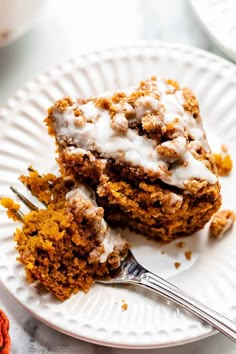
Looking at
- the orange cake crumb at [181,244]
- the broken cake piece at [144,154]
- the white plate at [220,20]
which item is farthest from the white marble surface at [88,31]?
the orange cake crumb at [181,244]

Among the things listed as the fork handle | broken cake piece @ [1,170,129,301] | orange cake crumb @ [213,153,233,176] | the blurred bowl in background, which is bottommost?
the fork handle

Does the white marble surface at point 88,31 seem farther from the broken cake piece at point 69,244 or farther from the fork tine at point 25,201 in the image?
the broken cake piece at point 69,244

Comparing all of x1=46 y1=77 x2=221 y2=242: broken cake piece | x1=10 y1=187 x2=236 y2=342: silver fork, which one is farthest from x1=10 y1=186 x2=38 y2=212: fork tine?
x1=46 y1=77 x2=221 y2=242: broken cake piece

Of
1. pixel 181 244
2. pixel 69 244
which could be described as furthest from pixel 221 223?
pixel 69 244

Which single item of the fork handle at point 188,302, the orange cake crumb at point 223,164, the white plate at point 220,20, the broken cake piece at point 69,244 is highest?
the white plate at point 220,20

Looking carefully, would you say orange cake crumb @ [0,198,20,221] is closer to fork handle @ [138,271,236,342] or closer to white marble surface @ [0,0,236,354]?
fork handle @ [138,271,236,342]

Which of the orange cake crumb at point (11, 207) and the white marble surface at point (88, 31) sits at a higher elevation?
the white marble surface at point (88, 31)

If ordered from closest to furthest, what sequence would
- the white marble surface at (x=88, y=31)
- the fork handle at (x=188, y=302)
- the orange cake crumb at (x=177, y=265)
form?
the fork handle at (x=188, y=302), the orange cake crumb at (x=177, y=265), the white marble surface at (x=88, y=31)

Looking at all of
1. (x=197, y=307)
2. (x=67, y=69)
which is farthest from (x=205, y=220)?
(x=67, y=69)
